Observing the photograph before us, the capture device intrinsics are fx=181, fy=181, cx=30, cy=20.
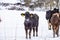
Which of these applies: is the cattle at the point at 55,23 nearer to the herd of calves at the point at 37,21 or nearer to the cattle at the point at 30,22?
the herd of calves at the point at 37,21

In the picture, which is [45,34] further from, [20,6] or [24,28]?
[20,6]

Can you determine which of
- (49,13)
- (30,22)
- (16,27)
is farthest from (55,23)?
(16,27)

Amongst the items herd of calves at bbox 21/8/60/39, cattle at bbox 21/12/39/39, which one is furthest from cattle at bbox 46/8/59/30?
cattle at bbox 21/12/39/39

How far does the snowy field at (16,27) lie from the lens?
2086 millimetres

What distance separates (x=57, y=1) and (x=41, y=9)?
23 cm

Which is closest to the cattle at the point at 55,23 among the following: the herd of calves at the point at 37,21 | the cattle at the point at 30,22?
the herd of calves at the point at 37,21

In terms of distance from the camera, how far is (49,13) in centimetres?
227

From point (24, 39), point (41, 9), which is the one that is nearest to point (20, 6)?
point (41, 9)

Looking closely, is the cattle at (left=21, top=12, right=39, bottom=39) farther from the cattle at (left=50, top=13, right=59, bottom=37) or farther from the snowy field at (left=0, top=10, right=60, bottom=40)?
the cattle at (left=50, top=13, right=59, bottom=37)

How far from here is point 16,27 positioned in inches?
88.6

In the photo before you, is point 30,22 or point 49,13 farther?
point 49,13

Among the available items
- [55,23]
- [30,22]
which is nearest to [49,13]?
[55,23]

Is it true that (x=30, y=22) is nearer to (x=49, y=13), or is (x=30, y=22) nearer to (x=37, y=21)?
(x=37, y=21)

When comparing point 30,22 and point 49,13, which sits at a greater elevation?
point 49,13
